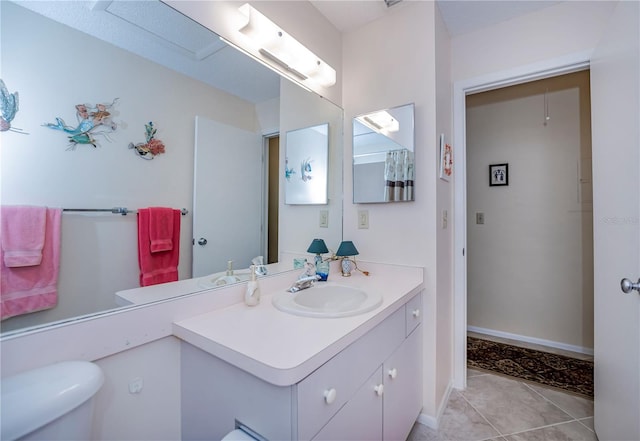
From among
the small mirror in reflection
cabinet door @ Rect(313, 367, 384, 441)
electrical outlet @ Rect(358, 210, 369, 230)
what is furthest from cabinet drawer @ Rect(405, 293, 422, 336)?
the small mirror in reflection

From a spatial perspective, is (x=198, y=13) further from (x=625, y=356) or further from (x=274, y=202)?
(x=625, y=356)

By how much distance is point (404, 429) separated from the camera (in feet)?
4.29

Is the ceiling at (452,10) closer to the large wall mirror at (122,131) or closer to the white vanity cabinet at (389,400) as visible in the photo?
the large wall mirror at (122,131)

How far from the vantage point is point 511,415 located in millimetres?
1641

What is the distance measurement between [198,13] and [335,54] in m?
0.99

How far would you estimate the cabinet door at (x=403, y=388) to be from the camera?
1.12 meters

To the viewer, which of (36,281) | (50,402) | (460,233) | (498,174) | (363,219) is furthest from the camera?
(498,174)

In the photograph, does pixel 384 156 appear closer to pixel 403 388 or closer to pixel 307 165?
pixel 307 165

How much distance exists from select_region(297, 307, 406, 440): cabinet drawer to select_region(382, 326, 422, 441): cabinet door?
116mm

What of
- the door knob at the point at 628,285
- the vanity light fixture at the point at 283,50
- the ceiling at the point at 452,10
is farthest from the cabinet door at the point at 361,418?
Result: the ceiling at the point at 452,10

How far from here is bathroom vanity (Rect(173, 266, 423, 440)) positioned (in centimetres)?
67

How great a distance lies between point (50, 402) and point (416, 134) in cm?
175

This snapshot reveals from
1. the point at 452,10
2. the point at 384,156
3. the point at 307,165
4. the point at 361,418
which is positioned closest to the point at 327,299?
the point at 361,418

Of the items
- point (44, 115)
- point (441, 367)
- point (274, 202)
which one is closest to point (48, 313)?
point (44, 115)
